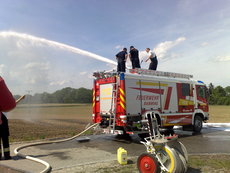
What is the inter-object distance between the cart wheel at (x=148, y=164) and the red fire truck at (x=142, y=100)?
4.06 meters

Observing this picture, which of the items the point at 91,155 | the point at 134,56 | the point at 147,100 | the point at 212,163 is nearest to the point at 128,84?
the point at 147,100

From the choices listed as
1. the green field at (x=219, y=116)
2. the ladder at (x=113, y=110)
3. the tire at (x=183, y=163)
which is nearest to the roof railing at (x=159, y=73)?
the ladder at (x=113, y=110)

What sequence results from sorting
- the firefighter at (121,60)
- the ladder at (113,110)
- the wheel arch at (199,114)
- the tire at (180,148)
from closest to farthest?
the tire at (180,148), the ladder at (113,110), the firefighter at (121,60), the wheel arch at (199,114)

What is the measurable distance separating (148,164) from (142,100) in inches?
206

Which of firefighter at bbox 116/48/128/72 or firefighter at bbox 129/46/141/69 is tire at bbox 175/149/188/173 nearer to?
firefighter at bbox 116/48/128/72

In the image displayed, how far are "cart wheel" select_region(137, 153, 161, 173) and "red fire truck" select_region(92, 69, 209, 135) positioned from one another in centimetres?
406

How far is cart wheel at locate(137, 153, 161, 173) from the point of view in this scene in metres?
4.38

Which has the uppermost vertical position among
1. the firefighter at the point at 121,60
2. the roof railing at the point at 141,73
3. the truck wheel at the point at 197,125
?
the firefighter at the point at 121,60

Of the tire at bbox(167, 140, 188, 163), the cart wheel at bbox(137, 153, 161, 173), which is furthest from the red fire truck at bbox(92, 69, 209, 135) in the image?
the cart wheel at bbox(137, 153, 161, 173)

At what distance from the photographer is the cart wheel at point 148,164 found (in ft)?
14.4

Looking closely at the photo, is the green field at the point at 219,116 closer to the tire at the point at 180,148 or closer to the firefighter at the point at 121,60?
the firefighter at the point at 121,60

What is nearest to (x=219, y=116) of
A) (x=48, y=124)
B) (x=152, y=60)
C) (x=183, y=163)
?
(x=152, y=60)

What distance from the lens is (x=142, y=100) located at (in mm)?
9602

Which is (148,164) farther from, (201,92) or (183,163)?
(201,92)
